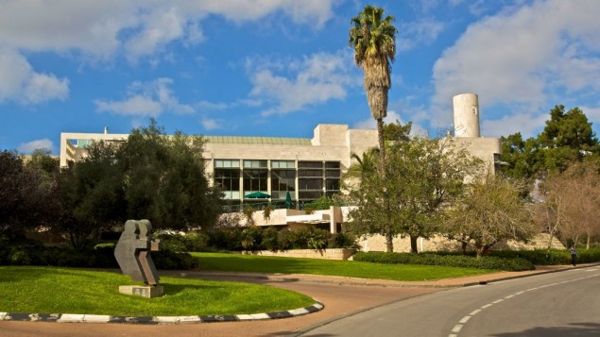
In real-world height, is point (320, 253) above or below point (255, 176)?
below

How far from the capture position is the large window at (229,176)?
64.6m

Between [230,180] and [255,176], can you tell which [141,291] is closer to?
[230,180]

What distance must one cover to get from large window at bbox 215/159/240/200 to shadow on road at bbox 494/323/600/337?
5396cm

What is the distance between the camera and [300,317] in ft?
47.5

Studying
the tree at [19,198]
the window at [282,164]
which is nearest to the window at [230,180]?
the window at [282,164]

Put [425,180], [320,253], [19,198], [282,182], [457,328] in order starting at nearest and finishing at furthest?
[457,328] → [19,198] → [425,180] → [320,253] → [282,182]

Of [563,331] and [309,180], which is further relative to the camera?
[309,180]

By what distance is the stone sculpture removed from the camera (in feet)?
48.0

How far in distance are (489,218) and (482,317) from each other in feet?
68.7

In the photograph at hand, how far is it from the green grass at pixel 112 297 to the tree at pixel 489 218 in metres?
19.6

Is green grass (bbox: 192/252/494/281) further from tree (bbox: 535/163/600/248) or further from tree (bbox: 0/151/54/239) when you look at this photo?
tree (bbox: 535/163/600/248)

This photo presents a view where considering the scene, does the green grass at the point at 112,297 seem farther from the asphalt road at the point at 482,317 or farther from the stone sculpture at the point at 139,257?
the asphalt road at the point at 482,317

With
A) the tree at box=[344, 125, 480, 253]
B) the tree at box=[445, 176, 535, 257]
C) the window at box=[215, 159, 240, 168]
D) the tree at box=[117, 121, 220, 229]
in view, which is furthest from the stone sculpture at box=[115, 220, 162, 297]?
the window at box=[215, 159, 240, 168]

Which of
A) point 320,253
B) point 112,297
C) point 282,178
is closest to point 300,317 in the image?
point 112,297
